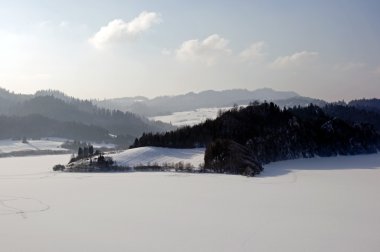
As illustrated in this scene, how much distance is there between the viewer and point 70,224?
4916 centimetres

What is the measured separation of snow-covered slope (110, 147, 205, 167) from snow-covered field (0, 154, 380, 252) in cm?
5744

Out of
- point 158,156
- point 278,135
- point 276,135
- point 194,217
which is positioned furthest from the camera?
point 278,135

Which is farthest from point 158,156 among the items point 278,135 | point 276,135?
point 278,135

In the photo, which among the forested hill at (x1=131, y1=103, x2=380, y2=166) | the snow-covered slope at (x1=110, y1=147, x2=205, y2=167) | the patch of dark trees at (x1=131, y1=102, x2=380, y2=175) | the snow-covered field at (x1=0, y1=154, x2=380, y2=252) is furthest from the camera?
the forested hill at (x1=131, y1=103, x2=380, y2=166)

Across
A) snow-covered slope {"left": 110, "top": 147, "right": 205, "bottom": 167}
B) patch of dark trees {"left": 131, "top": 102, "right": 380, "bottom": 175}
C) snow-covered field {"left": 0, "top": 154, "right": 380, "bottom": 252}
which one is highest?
patch of dark trees {"left": 131, "top": 102, "right": 380, "bottom": 175}

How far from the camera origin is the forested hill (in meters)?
158

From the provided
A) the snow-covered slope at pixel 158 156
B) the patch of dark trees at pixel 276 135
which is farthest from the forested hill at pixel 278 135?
the snow-covered slope at pixel 158 156

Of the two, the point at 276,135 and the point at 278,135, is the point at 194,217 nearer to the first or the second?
the point at 276,135

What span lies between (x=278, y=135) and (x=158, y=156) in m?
46.5

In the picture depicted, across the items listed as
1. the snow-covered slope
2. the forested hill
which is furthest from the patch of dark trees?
the snow-covered slope

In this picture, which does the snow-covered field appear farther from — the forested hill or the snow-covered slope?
the forested hill

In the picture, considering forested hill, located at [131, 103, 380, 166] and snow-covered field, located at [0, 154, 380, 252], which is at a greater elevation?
forested hill, located at [131, 103, 380, 166]

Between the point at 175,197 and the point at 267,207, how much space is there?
17558 mm

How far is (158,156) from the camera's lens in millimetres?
158125
